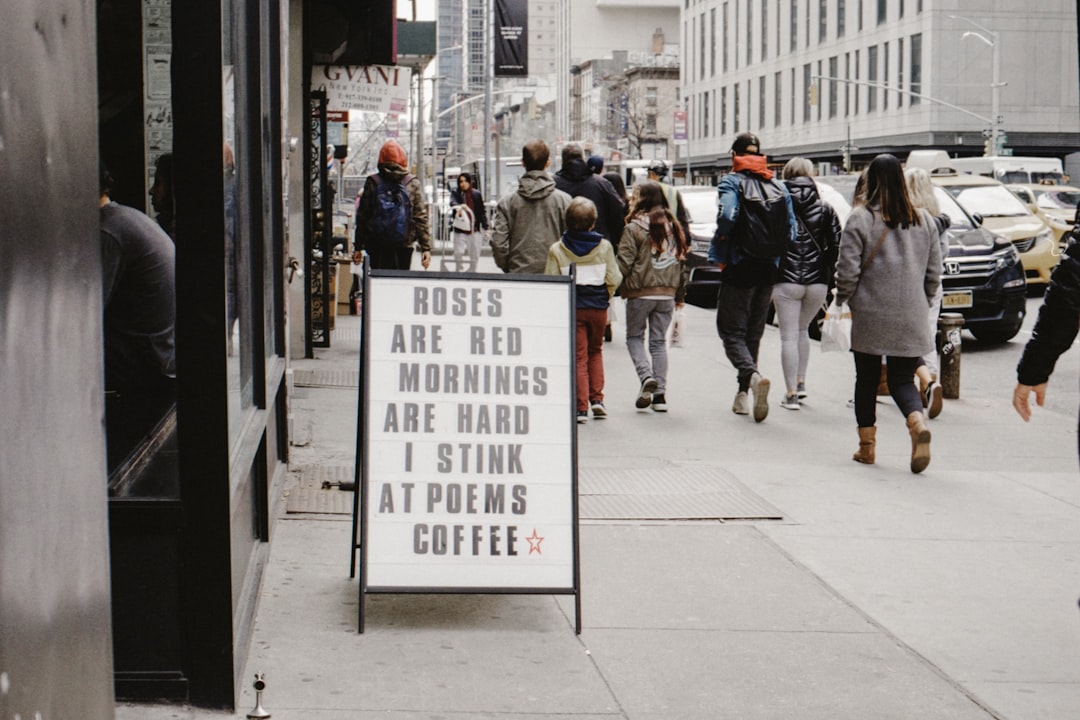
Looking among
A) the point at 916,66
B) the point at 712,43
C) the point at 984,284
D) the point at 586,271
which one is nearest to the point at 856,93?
the point at 916,66

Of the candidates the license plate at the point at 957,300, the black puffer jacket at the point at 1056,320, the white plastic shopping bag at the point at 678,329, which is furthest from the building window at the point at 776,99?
the black puffer jacket at the point at 1056,320

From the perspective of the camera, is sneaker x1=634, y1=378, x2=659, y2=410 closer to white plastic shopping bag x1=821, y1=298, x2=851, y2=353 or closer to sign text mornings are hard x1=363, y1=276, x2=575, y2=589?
white plastic shopping bag x1=821, y1=298, x2=851, y2=353

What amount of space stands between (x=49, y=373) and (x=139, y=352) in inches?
167

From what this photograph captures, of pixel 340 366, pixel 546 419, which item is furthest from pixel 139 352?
pixel 340 366

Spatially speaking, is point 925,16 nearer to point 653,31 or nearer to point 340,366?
point 340,366

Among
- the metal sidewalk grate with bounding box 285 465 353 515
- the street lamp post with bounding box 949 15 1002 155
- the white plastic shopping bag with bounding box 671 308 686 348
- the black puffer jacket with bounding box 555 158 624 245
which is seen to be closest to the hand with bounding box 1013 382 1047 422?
the metal sidewalk grate with bounding box 285 465 353 515

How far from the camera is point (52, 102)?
1.62m

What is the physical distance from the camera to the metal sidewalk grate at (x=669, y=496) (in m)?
7.27

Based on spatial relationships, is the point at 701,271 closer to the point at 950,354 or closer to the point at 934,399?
the point at 950,354

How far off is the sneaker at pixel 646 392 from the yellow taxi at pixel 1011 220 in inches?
431

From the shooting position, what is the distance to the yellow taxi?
20969mm

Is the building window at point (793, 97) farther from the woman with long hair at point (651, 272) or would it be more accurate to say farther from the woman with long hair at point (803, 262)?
the woman with long hair at point (651, 272)

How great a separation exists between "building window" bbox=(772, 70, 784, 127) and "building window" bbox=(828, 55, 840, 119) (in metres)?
7.43

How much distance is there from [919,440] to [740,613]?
3294 mm
